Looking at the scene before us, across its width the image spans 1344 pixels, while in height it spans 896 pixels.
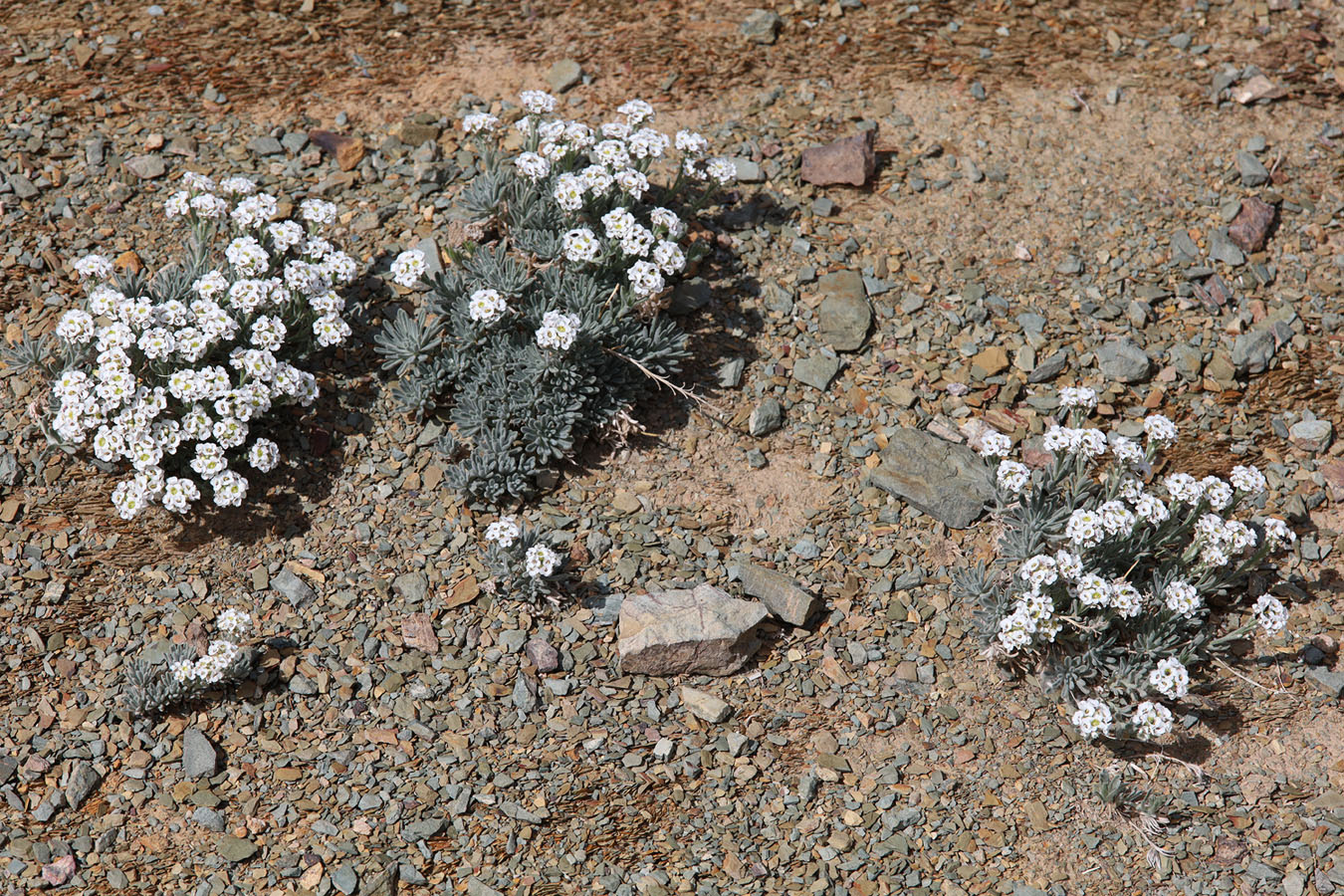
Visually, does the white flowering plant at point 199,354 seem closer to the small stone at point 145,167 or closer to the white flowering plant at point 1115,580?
the small stone at point 145,167

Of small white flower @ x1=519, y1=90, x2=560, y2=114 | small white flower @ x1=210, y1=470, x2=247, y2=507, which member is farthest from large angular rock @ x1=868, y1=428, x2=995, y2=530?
small white flower @ x1=210, y1=470, x2=247, y2=507

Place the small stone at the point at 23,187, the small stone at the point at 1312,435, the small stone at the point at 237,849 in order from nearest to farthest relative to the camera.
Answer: the small stone at the point at 237,849
the small stone at the point at 1312,435
the small stone at the point at 23,187

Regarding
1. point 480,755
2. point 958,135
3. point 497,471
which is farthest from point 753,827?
point 958,135

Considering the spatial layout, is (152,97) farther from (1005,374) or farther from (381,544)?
(1005,374)

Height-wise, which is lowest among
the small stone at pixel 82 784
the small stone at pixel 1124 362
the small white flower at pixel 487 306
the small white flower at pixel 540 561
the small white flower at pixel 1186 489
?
the small stone at pixel 82 784

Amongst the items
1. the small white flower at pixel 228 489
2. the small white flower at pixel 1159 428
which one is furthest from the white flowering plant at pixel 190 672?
the small white flower at pixel 1159 428

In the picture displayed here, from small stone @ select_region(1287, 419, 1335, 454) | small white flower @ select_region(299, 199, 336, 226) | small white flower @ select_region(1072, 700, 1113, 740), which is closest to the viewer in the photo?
small white flower @ select_region(1072, 700, 1113, 740)

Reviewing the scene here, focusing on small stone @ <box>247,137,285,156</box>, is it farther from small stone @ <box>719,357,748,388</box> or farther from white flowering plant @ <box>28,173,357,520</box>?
small stone @ <box>719,357,748,388</box>
